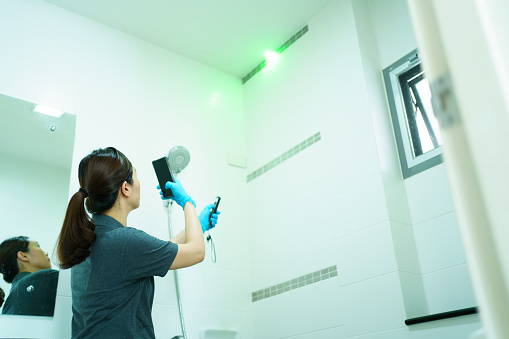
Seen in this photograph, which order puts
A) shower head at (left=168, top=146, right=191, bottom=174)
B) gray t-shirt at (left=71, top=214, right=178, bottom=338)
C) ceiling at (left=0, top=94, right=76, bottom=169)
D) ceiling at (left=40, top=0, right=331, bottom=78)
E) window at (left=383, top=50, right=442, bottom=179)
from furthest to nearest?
ceiling at (left=40, top=0, right=331, bottom=78), shower head at (left=168, top=146, right=191, bottom=174), window at (left=383, top=50, right=442, bottom=179), ceiling at (left=0, top=94, right=76, bottom=169), gray t-shirt at (left=71, top=214, right=178, bottom=338)

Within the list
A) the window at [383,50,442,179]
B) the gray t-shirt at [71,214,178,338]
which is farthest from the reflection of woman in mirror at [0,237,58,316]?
the window at [383,50,442,179]

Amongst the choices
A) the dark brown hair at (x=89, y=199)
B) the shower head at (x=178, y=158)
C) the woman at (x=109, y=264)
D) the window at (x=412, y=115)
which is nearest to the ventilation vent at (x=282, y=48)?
the window at (x=412, y=115)

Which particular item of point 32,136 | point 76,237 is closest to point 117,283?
point 76,237

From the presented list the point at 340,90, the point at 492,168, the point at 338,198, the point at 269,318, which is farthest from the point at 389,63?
the point at 492,168

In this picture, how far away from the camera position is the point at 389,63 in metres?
2.97

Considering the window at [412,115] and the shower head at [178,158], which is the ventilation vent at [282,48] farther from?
the shower head at [178,158]

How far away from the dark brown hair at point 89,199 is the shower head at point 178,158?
803mm

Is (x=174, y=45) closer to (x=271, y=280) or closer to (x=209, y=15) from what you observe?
(x=209, y=15)

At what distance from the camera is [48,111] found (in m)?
2.73

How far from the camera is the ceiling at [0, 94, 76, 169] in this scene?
2559 mm

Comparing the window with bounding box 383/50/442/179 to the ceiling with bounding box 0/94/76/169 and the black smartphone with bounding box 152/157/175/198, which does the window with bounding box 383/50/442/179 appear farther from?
the ceiling with bounding box 0/94/76/169

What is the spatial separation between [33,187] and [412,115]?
2141 mm

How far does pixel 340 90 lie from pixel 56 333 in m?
2.09

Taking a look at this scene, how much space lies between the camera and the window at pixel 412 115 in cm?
266
